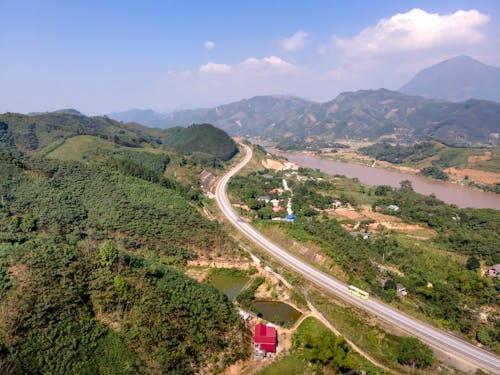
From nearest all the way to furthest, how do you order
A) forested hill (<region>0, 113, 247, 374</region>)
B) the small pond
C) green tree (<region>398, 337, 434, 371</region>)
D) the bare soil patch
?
forested hill (<region>0, 113, 247, 374</region>) → green tree (<region>398, 337, 434, 371</region>) → the small pond → the bare soil patch

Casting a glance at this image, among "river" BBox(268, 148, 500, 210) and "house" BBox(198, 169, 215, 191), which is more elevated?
"house" BBox(198, 169, 215, 191)

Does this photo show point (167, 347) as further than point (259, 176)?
No

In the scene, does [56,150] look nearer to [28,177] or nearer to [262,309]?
[28,177]

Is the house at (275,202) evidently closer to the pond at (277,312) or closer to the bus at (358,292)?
the bus at (358,292)

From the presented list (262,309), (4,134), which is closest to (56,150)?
(4,134)

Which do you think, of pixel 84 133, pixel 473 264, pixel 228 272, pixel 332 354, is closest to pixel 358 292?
pixel 332 354

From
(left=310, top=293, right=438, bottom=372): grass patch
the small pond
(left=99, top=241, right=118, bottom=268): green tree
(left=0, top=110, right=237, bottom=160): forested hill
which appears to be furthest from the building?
(left=99, top=241, right=118, bottom=268): green tree

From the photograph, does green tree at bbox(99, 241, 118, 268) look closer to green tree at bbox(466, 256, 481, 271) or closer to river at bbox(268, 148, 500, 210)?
green tree at bbox(466, 256, 481, 271)
